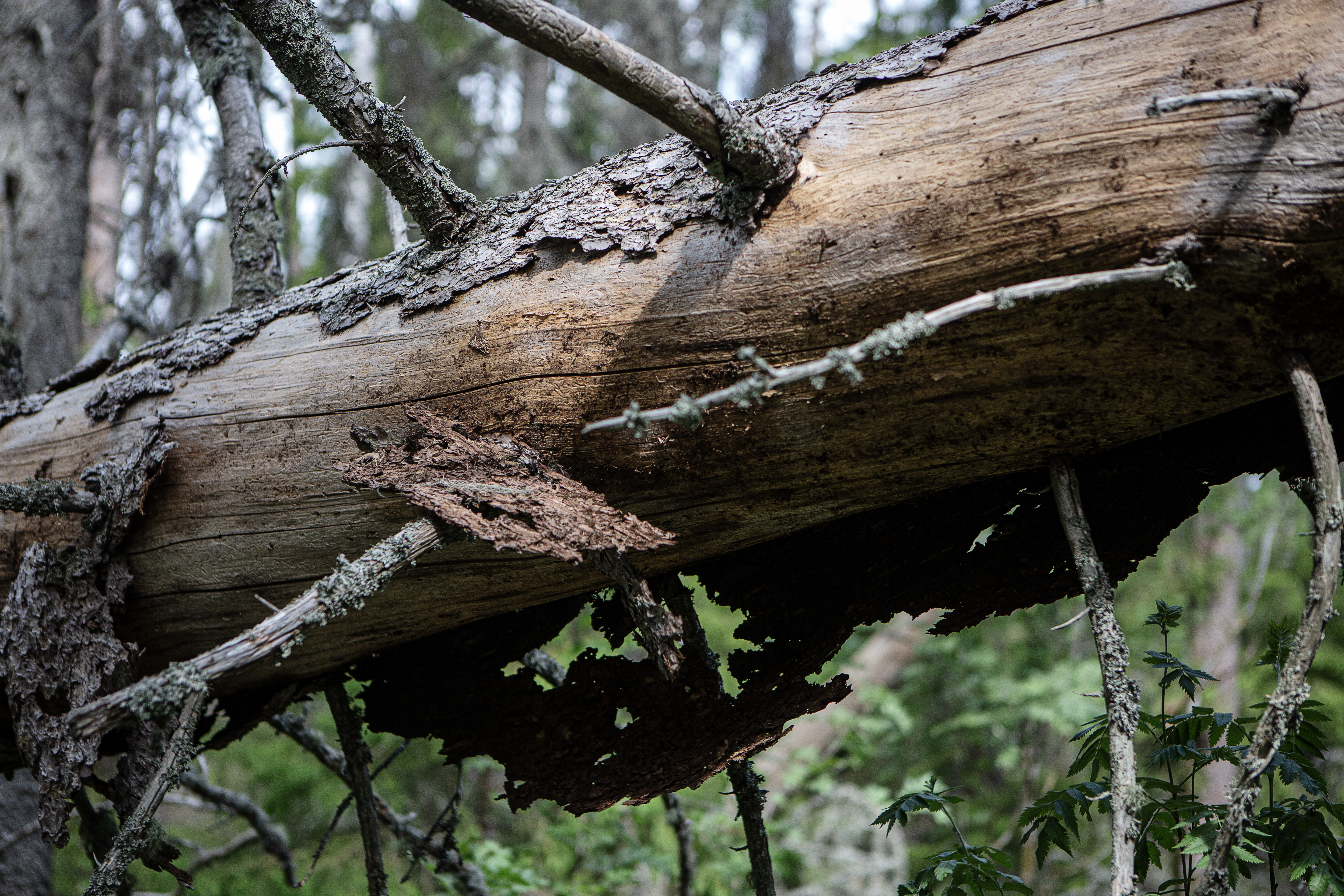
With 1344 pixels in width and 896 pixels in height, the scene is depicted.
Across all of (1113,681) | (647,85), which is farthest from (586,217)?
(1113,681)

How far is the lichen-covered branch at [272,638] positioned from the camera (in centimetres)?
114

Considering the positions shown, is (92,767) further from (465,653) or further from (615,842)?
(615,842)

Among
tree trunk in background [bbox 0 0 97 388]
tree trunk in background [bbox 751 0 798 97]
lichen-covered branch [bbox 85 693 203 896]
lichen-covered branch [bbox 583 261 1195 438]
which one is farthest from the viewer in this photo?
tree trunk in background [bbox 751 0 798 97]

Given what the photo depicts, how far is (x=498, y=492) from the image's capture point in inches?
56.7

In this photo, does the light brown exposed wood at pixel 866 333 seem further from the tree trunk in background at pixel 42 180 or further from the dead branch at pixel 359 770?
the tree trunk in background at pixel 42 180

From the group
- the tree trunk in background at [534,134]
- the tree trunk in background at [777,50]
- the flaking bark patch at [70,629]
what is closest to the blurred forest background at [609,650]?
the tree trunk in background at [534,134]

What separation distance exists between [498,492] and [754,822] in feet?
4.08

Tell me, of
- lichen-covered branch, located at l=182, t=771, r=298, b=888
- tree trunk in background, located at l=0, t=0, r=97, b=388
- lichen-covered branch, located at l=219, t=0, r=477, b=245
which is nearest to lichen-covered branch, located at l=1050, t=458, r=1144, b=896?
lichen-covered branch, located at l=219, t=0, r=477, b=245

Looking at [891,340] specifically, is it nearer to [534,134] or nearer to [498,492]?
[498,492]

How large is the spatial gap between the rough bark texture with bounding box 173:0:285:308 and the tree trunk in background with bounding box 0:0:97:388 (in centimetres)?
119

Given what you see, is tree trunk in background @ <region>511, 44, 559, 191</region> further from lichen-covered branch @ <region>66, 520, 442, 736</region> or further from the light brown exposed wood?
lichen-covered branch @ <region>66, 520, 442, 736</region>

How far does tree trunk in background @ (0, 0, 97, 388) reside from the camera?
3197 millimetres

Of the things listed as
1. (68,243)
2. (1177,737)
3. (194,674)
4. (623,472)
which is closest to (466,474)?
(623,472)

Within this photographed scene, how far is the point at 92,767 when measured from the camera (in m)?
1.67
